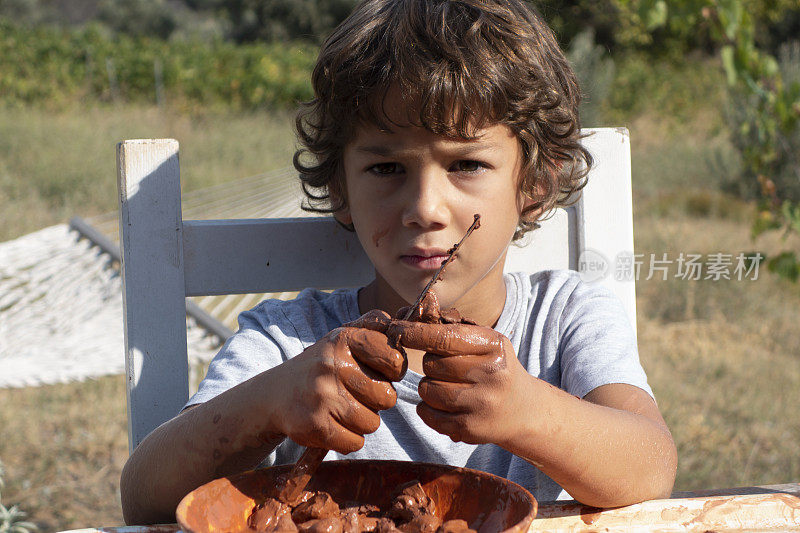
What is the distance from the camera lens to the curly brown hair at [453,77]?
4.66 feet

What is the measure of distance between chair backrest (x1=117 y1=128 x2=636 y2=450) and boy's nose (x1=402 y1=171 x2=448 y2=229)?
42cm

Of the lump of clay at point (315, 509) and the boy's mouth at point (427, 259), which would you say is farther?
the boy's mouth at point (427, 259)

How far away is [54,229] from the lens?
3545mm

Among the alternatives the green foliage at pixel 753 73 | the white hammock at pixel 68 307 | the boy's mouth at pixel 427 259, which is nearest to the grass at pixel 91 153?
the white hammock at pixel 68 307

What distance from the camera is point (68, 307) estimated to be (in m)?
3.19

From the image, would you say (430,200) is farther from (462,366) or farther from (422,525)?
(422,525)

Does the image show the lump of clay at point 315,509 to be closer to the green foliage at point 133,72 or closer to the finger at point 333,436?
the finger at point 333,436

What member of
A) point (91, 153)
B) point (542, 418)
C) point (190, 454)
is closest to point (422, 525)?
point (542, 418)

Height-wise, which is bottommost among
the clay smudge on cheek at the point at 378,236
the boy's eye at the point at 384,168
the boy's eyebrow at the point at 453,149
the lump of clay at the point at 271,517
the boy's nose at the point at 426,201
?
the lump of clay at the point at 271,517

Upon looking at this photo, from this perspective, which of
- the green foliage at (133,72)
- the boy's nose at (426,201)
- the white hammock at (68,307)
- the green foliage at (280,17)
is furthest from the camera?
the green foliage at (280,17)

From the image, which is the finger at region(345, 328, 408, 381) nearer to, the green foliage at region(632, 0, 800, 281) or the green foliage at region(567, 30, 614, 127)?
the green foliage at region(632, 0, 800, 281)

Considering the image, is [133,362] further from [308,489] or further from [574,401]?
[574,401]

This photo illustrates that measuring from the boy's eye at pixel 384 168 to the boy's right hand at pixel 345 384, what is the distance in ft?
1.53

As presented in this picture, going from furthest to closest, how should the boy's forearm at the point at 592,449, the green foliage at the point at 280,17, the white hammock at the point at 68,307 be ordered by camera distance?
the green foliage at the point at 280,17, the white hammock at the point at 68,307, the boy's forearm at the point at 592,449
